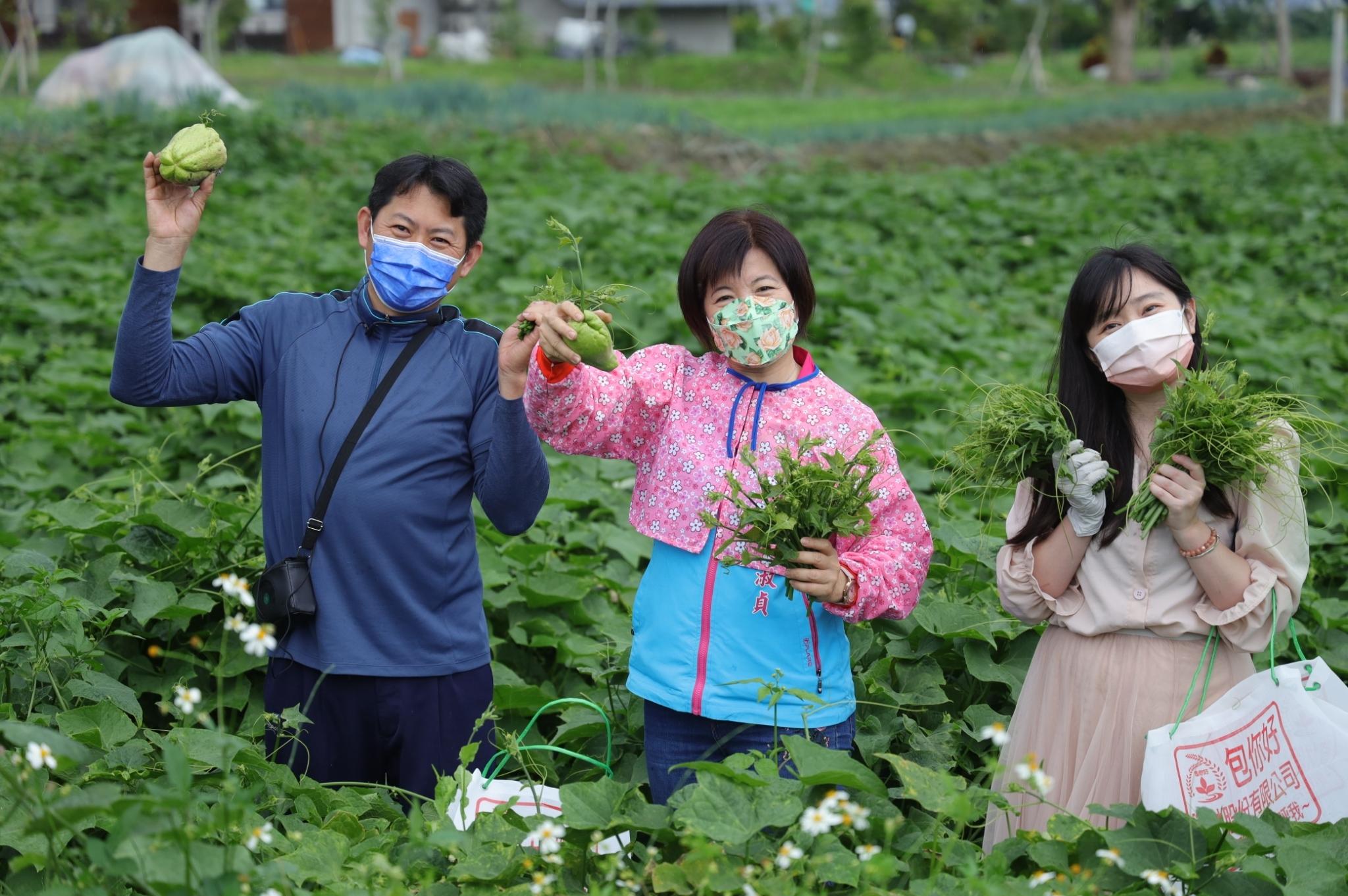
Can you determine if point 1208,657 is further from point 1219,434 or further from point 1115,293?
point 1115,293

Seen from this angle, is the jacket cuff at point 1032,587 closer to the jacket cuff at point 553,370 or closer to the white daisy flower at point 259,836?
the jacket cuff at point 553,370

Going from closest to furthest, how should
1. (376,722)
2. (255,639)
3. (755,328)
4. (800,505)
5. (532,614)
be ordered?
(255,639), (800,505), (755,328), (376,722), (532,614)

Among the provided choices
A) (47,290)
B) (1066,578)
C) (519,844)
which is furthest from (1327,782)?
(47,290)

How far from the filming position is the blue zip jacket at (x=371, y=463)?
2.73m

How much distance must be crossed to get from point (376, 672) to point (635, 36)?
35.6 meters

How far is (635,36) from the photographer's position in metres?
36.3

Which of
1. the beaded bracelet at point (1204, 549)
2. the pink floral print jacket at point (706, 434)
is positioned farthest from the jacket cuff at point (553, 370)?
the beaded bracelet at point (1204, 549)

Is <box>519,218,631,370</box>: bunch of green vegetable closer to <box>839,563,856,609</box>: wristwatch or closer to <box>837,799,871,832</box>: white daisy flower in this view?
<box>839,563,856,609</box>: wristwatch

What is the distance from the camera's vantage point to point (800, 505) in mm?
2344

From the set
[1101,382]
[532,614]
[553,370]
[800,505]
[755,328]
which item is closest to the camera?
[800,505]

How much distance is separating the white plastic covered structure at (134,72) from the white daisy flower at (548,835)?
14796mm

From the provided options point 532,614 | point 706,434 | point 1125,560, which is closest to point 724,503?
point 706,434

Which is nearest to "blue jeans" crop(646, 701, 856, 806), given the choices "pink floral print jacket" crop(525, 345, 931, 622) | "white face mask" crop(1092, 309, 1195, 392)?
"pink floral print jacket" crop(525, 345, 931, 622)

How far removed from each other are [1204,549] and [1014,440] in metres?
0.40
